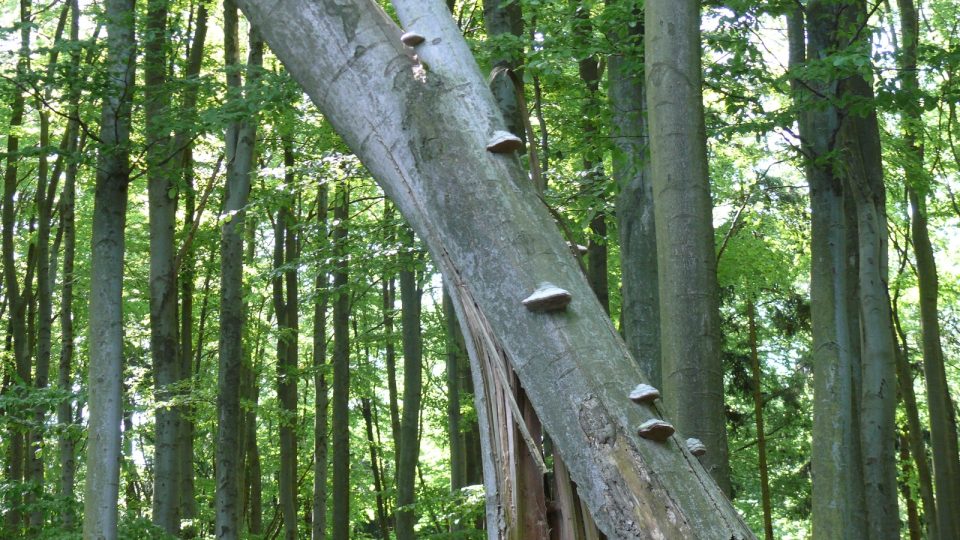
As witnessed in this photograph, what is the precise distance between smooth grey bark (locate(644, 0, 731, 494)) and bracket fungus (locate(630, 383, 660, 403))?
4.83ft

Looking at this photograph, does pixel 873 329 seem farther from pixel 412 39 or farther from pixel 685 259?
pixel 412 39

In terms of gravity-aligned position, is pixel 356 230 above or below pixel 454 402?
above

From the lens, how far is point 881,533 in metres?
8.77

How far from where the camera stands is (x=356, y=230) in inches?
485

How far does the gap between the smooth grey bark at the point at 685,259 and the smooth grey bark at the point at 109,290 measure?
6.00 meters

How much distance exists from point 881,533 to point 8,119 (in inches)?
633

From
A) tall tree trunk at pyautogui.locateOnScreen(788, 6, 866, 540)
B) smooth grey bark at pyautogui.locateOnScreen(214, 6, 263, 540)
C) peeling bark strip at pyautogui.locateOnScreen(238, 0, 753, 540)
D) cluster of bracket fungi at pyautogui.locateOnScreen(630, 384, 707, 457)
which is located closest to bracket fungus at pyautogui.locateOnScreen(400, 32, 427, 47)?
peeling bark strip at pyautogui.locateOnScreen(238, 0, 753, 540)

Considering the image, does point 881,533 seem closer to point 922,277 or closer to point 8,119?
point 922,277

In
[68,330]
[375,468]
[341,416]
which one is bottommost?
[375,468]

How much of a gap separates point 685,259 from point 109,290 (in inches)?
248

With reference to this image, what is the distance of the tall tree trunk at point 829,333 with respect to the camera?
25.3ft

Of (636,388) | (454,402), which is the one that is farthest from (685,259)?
(454,402)

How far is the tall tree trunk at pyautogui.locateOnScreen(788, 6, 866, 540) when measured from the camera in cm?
773

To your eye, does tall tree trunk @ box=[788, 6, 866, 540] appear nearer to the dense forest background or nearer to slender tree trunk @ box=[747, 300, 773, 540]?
the dense forest background
